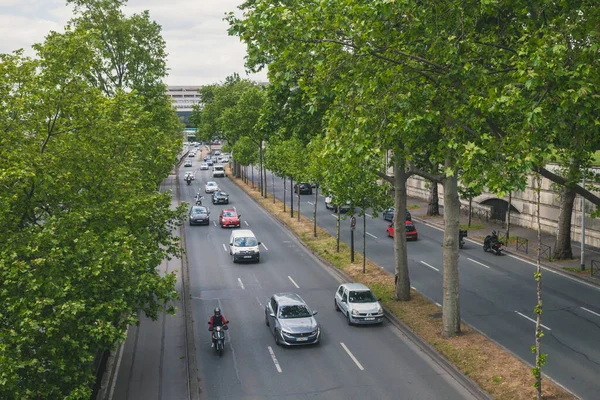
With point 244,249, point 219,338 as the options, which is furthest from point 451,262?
point 244,249

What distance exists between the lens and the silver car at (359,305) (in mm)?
24062

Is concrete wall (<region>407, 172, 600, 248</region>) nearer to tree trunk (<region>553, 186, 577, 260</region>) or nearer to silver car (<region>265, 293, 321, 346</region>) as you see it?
tree trunk (<region>553, 186, 577, 260</region>)

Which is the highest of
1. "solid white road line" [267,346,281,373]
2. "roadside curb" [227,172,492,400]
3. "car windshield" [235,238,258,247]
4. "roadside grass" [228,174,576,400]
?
"car windshield" [235,238,258,247]

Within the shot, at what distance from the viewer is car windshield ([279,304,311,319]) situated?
2278 cm

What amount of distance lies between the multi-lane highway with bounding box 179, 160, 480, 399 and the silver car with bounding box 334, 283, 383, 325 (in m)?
0.37

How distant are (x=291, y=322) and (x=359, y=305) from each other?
3.52 metres

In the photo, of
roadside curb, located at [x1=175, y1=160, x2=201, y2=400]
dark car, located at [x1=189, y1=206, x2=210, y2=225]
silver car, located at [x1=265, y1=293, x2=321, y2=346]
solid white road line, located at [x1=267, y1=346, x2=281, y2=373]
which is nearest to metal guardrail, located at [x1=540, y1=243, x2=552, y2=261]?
silver car, located at [x1=265, y1=293, x2=321, y2=346]

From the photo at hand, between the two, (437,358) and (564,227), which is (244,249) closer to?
(437,358)

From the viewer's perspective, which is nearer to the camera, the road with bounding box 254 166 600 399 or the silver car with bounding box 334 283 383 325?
the road with bounding box 254 166 600 399

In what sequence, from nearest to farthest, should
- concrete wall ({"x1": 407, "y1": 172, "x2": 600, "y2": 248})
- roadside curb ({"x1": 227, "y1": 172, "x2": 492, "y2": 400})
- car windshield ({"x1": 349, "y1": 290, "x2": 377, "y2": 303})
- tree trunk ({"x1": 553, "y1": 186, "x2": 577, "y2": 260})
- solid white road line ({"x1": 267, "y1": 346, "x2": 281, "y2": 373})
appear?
1. roadside curb ({"x1": 227, "y1": 172, "x2": 492, "y2": 400})
2. solid white road line ({"x1": 267, "y1": 346, "x2": 281, "y2": 373})
3. car windshield ({"x1": 349, "y1": 290, "x2": 377, "y2": 303})
4. tree trunk ({"x1": 553, "y1": 186, "x2": 577, "y2": 260})
5. concrete wall ({"x1": 407, "y1": 172, "x2": 600, "y2": 248})

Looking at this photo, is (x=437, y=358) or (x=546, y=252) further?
(x=546, y=252)

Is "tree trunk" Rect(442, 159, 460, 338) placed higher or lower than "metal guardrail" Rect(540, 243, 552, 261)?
higher

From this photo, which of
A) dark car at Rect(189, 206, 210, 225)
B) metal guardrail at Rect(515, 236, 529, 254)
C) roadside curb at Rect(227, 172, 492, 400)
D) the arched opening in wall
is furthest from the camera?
dark car at Rect(189, 206, 210, 225)

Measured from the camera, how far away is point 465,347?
2072 cm
